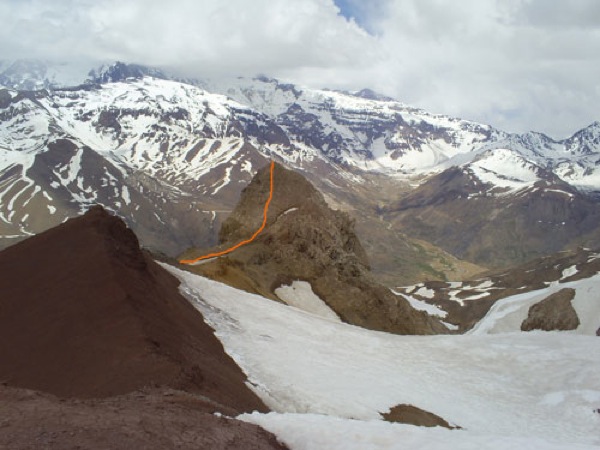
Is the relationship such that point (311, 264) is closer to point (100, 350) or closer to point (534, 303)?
point (534, 303)

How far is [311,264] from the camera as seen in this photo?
68.9m

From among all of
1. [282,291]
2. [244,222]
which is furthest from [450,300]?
[282,291]

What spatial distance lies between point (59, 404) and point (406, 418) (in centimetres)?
1853

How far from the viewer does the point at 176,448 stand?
1148cm

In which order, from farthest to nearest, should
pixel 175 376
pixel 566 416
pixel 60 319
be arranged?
1. pixel 566 416
2. pixel 60 319
3. pixel 175 376

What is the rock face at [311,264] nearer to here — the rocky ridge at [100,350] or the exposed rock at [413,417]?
the rocky ridge at [100,350]

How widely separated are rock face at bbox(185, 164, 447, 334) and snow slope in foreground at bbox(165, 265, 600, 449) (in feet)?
49.6

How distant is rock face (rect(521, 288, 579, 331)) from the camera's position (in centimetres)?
7838

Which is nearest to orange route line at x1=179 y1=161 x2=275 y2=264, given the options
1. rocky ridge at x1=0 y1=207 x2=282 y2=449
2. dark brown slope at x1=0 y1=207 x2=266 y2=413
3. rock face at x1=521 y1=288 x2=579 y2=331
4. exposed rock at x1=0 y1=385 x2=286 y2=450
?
dark brown slope at x1=0 y1=207 x2=266 y2=413

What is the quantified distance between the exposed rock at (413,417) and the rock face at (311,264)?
26598 millimetres

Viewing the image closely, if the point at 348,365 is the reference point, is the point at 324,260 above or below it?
above

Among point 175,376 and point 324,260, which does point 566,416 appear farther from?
point 324,260

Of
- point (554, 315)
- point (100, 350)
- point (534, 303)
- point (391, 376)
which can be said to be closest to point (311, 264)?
point (391, 376)

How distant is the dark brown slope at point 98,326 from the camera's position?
1794cm
